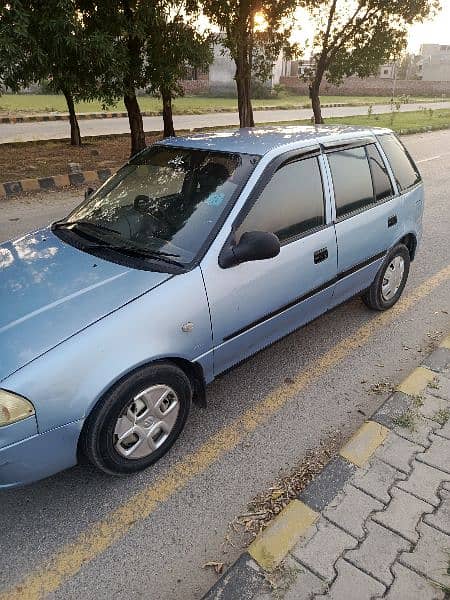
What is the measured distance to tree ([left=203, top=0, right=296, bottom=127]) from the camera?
10.8 metres

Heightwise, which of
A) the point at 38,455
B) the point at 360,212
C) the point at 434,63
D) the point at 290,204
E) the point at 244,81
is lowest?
the point at 38,455

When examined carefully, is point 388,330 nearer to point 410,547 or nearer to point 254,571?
point 410,547

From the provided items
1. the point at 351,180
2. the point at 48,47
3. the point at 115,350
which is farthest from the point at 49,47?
the point at 115,350

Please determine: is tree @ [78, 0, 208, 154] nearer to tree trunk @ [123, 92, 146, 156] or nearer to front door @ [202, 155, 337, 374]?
tree trunk @ [123, 92, 146, 156]

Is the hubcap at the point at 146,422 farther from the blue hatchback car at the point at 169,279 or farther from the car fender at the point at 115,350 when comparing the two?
the car fender at the point at 115,350

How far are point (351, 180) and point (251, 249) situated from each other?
4.72 feet

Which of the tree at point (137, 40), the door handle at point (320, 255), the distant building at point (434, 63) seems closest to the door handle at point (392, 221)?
the door handle at point (320, 255)

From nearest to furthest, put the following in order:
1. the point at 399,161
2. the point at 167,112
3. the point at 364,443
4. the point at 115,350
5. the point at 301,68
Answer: the point at 115,350 < the point at 364,443 < the point at 399,161 < the point at 167,112 < the point at 301,68

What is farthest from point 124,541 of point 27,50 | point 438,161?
point 438,161

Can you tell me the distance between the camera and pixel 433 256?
600 centimetres

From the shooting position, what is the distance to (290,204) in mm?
3213

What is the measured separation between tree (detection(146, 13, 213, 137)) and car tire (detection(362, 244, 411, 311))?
7524 mm

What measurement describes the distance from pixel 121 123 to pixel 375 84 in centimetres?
4444

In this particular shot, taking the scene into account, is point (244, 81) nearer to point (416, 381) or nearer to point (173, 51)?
point (173, 51)
